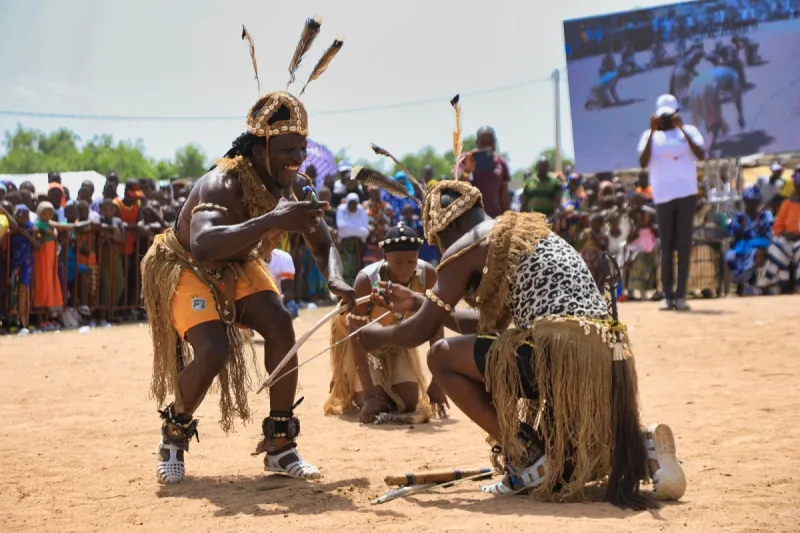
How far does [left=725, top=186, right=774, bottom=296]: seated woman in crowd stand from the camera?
14.0 meters

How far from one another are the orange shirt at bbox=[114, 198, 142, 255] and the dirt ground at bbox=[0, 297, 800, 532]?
321 centimetres

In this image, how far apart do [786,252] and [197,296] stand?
10.2 m

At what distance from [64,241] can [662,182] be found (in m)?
6.97

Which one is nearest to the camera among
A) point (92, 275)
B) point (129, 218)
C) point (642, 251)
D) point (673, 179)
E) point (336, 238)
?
point (673, 179)

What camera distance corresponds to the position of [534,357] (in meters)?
4.70

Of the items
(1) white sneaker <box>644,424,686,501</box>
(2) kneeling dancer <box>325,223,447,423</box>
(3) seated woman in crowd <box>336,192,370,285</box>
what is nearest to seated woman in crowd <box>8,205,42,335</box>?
(3) seated woman in crowd <box>336,192,370,285</box>

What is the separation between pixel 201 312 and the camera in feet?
17.4

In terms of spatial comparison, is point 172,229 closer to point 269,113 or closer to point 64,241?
point 269,113

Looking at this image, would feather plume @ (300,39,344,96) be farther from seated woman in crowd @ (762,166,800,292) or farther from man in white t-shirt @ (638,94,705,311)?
seated woman in crowd @ (762,166,800,292)

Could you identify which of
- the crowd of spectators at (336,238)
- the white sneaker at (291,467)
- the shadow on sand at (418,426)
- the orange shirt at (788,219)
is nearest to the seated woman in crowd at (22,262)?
the crowd of spectators at (336,238)

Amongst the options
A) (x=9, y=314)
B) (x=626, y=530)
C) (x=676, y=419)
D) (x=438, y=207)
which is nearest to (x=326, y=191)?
(x=9, y=314)

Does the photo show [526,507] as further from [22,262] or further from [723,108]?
[723,108]

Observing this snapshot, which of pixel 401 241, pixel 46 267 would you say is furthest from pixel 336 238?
pixel 401 241

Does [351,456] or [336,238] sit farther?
[336,238]
